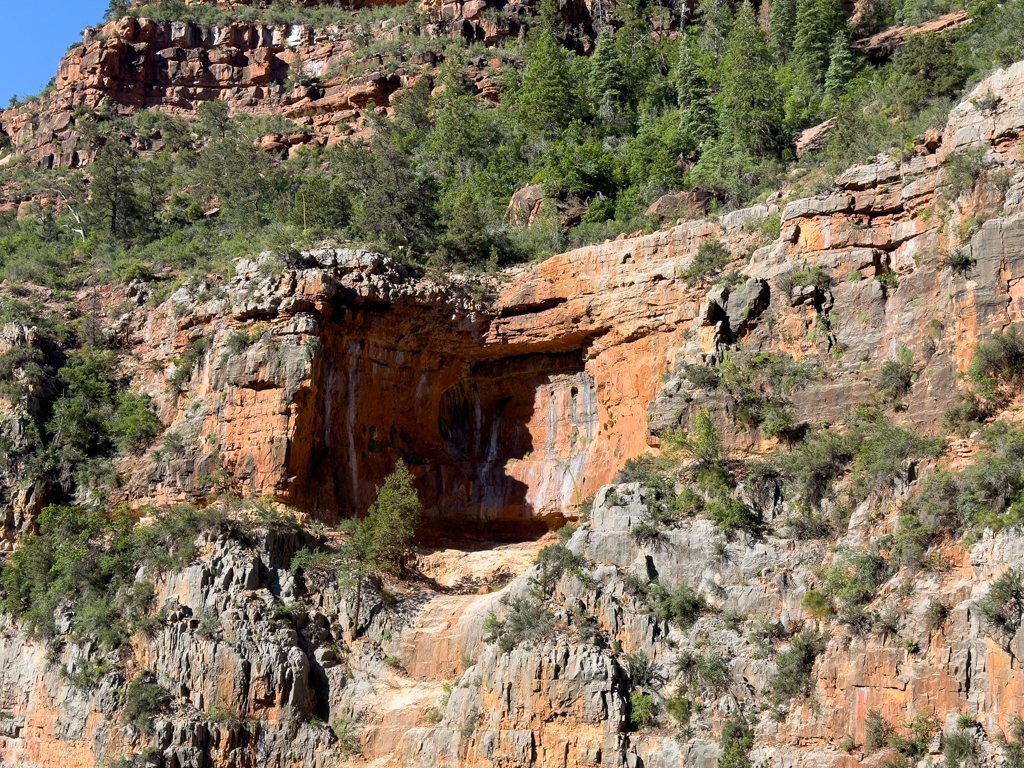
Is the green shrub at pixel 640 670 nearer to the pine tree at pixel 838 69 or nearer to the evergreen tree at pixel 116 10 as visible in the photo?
the pine tree at pixel 838 69

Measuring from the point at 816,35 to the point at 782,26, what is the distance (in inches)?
144

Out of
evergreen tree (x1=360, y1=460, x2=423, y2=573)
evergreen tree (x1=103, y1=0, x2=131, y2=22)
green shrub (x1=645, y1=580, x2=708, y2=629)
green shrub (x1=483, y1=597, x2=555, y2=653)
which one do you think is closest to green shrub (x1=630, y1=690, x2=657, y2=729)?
green shrub (x1=645, y1=580, x2=708, y2=629)

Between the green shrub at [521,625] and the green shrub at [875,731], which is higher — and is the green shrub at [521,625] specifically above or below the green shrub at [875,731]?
above

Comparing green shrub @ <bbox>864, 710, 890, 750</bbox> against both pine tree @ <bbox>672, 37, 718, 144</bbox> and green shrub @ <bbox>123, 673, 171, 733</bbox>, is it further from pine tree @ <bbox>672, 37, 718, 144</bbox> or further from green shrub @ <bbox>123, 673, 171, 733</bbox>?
pine tree @ <bbox>672, 37, 718, 144</bbox>

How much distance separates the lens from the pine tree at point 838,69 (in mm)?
43125

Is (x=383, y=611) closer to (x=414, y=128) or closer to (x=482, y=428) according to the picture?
(x=482, y=428)

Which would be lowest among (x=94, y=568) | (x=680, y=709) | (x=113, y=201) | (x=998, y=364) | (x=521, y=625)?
(x=680, y=709)

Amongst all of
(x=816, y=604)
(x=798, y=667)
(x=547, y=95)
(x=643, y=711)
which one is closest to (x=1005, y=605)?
(x=816, y=604)

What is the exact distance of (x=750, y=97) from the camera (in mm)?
41562

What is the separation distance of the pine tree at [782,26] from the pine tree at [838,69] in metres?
4.22

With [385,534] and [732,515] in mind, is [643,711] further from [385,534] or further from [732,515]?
[385,534]

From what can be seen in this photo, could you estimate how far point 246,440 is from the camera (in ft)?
108

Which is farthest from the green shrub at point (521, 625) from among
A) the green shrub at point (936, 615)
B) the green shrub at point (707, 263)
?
the green shrub at point (707, 263)

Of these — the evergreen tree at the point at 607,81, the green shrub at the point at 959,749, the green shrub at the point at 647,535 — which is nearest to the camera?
the green shrub at the point at 959,749
